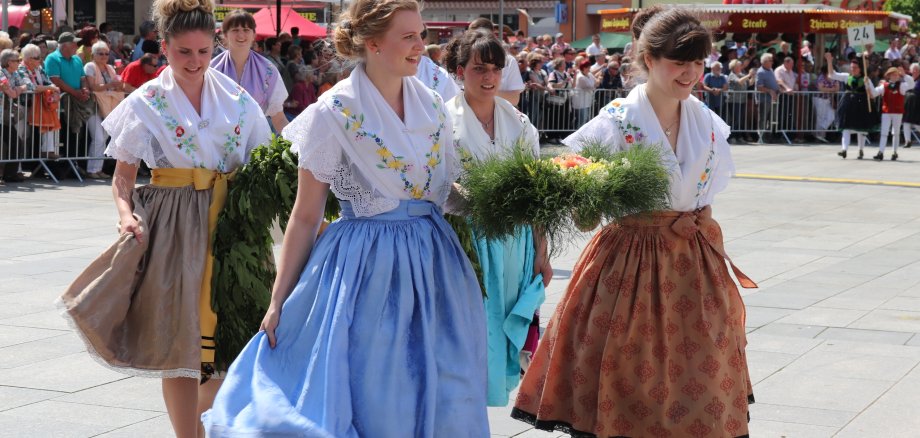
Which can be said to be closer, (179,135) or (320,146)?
(320,146)

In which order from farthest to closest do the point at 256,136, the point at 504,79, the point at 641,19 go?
the point at 504,79
the point at 256,136
the point at 641,19

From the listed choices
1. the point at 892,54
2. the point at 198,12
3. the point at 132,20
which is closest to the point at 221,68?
the point at 198,12

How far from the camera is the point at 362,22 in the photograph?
3658 millimetres

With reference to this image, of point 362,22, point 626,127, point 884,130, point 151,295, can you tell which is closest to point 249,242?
point 151,295

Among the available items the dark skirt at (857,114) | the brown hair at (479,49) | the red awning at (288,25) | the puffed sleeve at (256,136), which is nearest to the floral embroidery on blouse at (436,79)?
the brown hair at (479,49)

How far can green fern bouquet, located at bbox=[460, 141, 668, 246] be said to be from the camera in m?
3.54

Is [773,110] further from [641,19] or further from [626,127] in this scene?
[626,127]

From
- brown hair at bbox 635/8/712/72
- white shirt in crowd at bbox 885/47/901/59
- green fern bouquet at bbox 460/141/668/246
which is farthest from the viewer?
white shirt in crowd at bbox 885/47/901/59

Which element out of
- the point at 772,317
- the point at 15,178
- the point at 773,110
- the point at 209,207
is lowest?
the point at 772,317

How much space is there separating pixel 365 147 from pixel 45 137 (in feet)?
37.5

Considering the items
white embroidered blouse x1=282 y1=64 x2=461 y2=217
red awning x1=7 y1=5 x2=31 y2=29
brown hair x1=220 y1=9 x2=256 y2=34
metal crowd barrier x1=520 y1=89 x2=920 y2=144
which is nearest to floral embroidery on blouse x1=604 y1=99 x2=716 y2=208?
white embroidered blouse x1=282 y1=64 x2=461 y2=217

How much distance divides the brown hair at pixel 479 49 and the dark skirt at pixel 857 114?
16.9 meters

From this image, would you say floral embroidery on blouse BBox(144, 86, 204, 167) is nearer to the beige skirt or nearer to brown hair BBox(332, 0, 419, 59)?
the beige skirt

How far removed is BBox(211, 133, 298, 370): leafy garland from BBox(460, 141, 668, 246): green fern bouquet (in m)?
0.89
